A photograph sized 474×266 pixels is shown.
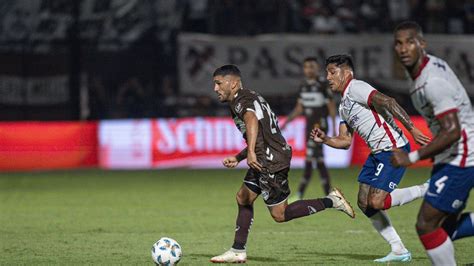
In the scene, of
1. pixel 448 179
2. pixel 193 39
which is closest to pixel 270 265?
pixel 448 179

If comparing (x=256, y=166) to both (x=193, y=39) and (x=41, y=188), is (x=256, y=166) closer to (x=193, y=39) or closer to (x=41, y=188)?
(x=41, y=188)

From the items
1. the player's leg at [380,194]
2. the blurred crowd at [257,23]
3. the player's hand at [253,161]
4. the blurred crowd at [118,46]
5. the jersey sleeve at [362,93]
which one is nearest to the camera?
the player's hand at [253,161]

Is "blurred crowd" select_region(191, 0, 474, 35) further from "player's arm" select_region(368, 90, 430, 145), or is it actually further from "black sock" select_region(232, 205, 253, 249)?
"player's arm" select_region(368, 90, 430, 145)

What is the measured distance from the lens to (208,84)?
2247cm

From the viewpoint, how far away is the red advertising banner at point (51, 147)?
21094 mm

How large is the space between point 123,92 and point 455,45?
8230 millimetres

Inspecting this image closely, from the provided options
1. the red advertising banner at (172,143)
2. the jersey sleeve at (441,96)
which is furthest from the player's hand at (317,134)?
the red advertising banner at (172,143)

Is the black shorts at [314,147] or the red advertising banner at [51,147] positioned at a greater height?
the black shorts at [314,147]

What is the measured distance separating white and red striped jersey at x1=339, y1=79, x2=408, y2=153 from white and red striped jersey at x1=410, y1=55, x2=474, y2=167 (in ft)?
7.04

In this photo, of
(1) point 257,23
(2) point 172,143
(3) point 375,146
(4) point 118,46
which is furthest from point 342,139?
(1) point 257,23

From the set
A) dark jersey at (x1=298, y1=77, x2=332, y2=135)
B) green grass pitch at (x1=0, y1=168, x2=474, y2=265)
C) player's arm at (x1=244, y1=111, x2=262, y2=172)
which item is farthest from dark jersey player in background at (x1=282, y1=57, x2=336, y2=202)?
player's arm at (x1=244, y1=111, x2=262, y2=172)

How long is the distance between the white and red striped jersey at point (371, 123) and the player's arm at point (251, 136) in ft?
3.41

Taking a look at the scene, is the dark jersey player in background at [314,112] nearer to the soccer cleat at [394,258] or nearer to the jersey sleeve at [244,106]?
the soccer cleat at [394,258]

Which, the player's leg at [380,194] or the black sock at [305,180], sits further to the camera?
the black sock at [305,180]
